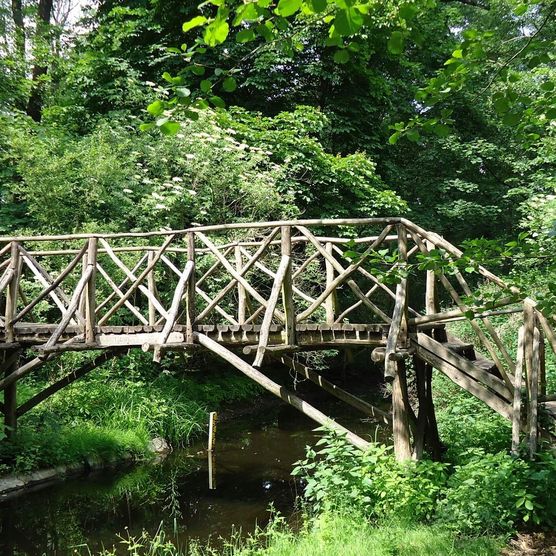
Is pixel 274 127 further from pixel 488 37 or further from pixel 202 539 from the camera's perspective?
pixel 488 37

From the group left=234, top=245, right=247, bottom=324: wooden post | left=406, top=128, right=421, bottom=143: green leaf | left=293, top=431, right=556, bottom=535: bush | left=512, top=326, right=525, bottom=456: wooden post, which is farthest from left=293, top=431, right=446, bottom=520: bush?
left=406, top=128, right=421, bottom=143: green leaf

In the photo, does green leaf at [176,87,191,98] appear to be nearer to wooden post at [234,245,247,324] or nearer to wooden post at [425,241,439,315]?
wooden post at [425,241,439,315]

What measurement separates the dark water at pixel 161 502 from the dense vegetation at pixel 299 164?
20.5 inches

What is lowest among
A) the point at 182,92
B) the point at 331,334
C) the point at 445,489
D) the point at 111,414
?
the point at 111,414

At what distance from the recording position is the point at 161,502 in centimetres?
729

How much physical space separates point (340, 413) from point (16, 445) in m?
7.12

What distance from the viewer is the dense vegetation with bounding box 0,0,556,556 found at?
312 cm

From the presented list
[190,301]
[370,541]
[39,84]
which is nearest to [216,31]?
[370,541]

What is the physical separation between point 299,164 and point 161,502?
732 centimetres

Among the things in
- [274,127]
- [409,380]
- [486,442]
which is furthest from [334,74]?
[486,442]

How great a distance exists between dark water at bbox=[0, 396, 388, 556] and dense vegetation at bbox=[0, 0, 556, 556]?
→ 52 cm

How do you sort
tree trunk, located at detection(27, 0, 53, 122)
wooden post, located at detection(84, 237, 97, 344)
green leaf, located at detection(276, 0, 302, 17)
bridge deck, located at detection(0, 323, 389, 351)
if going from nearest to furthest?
1. green leaf, located at detection(276, 0, 302, 17)
2. bridge deck, located at detection(0, 323, 389, 351)
3. wooden post, located at detection(84, 237, 97, 344)
4. tree trunk, located at detection(27, 0, 53, 122)

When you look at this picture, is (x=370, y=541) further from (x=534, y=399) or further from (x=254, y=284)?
(x=254, y=284)

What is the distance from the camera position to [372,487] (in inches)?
198
